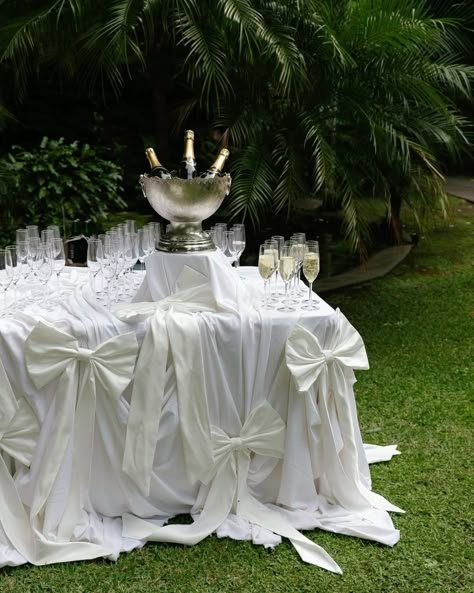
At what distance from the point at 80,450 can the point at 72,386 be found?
11.6 inches

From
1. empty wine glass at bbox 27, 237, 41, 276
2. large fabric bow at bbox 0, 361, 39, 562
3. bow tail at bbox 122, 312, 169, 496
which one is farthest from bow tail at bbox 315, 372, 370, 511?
empty wine glass at bbox 27, 237, 41, 276

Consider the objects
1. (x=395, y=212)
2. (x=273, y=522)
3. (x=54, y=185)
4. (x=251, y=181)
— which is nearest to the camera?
(x=273, y=522)

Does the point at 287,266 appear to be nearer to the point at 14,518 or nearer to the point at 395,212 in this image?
the point at 14,518

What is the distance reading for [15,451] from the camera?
129 inches

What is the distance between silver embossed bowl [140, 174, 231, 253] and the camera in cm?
355

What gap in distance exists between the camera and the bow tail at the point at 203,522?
11.2 ft

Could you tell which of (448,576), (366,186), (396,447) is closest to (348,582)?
(448,576)

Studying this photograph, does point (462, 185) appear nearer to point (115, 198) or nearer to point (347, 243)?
point (347, 243)

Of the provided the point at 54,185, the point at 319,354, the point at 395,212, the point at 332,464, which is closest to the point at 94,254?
the point at 319,354

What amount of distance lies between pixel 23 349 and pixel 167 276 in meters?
0.74

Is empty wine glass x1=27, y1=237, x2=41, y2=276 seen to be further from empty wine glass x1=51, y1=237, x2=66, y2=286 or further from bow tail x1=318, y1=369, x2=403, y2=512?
bow tail x1=318, y1=369, x2=403, y2=512

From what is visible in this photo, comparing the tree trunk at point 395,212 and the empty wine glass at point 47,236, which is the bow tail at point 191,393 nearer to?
the empty wine glass at point 47,236

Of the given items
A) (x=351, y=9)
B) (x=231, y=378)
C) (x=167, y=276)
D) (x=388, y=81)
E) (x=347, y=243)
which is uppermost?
(x=351, y=9)

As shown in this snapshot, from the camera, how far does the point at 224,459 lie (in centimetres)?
354
